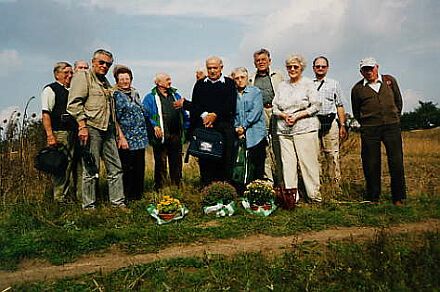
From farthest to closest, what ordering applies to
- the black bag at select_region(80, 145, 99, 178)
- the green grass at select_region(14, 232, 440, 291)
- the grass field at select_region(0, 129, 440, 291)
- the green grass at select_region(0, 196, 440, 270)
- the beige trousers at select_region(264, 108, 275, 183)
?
the beige trousers at select_region(264, 108, 275, 183), the black bag at select_region(80, 145, 99, 178), the green grass at select_region(0, 196, 440, 270), the grass field at select_region(0, 129, 440, 291), the green grass at select_region(14, 232, 440, 291)

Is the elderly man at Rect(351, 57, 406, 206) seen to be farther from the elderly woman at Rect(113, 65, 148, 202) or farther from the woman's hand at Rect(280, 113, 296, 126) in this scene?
the elderly woman at Rect(113, 65, 148, 202)

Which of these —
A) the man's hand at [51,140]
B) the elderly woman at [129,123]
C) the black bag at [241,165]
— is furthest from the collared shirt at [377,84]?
the man's hand at [51,140]

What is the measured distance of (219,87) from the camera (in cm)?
781

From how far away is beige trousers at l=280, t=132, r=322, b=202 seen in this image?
294 inches

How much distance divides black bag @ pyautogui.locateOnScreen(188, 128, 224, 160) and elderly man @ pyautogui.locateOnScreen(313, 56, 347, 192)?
5.16 feet

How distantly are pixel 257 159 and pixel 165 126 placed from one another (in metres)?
1.50

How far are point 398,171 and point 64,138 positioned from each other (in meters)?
4.75

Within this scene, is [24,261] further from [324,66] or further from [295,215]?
[324,66]

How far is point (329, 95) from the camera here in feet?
26.2

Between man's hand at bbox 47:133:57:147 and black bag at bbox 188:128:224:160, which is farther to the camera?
black bag at bbox 188:128:224:160

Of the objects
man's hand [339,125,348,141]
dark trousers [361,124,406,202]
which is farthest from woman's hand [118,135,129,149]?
dark trousers [361,124,406,202]

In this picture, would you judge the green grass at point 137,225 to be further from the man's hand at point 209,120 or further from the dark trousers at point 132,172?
the man's hand at point 209,120

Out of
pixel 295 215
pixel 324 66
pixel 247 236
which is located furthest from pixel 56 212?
pixel 324 66

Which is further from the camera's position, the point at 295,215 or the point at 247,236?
the point at 295,215
